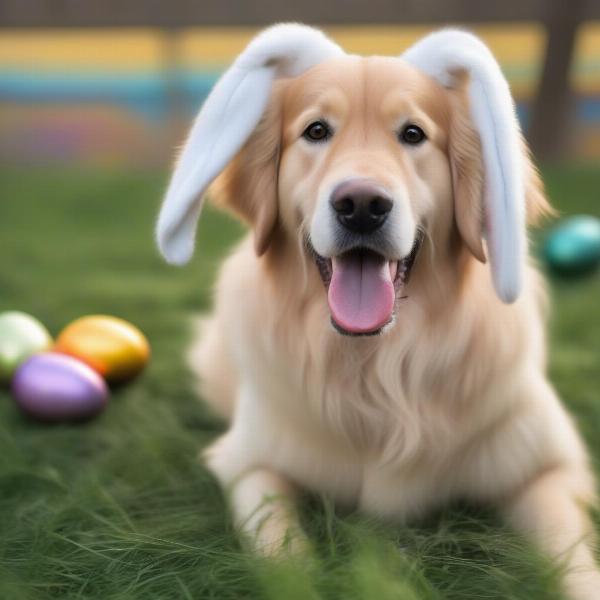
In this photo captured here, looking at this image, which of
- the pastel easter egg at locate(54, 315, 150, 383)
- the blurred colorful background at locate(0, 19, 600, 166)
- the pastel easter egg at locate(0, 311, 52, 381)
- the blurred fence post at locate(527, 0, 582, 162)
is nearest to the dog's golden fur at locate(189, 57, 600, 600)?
the pastel easter egg at locate(54, 315, 150, 383)

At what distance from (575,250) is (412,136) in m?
2.58

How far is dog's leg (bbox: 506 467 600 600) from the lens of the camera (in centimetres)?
188

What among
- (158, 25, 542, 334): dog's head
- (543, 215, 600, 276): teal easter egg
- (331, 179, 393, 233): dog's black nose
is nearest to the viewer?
(331, 179, 393, 233): dog's black nose

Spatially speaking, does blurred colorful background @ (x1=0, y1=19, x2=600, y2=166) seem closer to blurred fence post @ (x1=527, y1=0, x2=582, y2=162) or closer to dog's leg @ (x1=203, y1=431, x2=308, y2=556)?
blurred fence post @ (x1=527, y1=0, x2=582, y2=162)

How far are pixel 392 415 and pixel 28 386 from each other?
137cm

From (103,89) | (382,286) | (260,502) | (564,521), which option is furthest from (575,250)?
(103,89)

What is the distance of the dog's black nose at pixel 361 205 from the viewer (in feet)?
6.11

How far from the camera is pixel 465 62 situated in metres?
2.02

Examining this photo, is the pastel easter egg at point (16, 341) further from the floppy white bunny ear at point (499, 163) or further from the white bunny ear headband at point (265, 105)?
the floppy white bunny ear at point (499, 163)

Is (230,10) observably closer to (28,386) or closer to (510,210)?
(28,386)

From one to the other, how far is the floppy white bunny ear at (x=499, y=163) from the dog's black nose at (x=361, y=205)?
29 cm

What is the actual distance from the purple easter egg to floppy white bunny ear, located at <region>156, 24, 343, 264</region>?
3.15 ft

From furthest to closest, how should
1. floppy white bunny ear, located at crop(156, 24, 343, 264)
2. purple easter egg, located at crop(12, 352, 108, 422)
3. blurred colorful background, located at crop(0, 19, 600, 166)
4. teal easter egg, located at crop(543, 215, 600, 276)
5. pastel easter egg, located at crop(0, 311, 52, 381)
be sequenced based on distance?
1. blurred colorful background, located at crop(0, 19, 600, 166)
2. teal easter egg, located at crop(543, 215, 600, 276)
3. pastel easter egg, located at crop(0, 311, 52, 381)
4. purple easter egg, located at crop(12, 352, 108, 422)
5. floppy white bunny ear, located at crop(156, 24, 343, 264)

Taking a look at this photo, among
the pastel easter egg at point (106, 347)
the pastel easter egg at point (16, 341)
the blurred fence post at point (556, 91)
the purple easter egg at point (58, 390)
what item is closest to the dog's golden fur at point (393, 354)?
the purple easter egg at point (58, 390)
